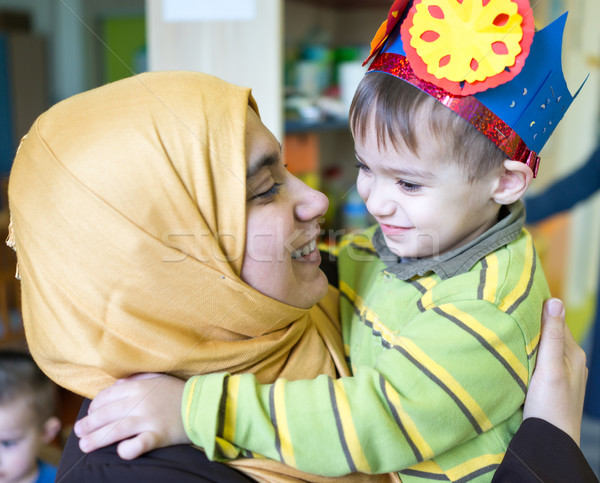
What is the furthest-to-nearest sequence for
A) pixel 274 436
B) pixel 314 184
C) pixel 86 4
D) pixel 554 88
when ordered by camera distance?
pixel 86 4, pixel 314 184, pixel 554 88, pixel 274 436

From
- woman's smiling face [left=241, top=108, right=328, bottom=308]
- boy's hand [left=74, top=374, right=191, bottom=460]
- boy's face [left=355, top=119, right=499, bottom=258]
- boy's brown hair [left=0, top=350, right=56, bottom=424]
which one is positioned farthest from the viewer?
boy's brown hair [left=0, top=350, right=56, bottom=424]

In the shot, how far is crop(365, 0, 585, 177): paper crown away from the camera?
2.80ft

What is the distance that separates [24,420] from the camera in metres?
1.57

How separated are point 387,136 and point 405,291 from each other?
25 centimetres

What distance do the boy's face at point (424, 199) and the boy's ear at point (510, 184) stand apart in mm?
12

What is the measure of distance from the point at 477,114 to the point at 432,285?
264mm

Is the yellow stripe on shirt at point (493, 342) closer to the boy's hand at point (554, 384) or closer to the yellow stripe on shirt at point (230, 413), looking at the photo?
the boy's hand at point (554, 384)

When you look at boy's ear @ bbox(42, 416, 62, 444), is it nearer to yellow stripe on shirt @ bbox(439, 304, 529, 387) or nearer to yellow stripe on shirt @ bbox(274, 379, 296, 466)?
yellow stripe on shirt @ bbox(274, 379, 296, 466)

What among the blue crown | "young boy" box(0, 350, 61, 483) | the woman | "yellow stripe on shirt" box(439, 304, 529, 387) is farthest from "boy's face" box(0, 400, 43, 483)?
the blue crown

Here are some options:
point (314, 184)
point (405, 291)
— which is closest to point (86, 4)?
point (314, 184)

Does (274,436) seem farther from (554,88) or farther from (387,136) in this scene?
(554,88)

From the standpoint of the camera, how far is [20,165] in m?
0.81

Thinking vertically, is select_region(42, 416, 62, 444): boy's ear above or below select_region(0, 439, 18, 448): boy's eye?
below

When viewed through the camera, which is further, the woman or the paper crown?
the paper crown
